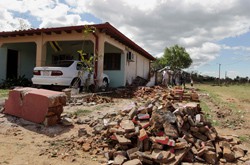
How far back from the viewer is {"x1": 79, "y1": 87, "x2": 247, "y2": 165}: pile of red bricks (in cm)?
398

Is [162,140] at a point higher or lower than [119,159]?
higher

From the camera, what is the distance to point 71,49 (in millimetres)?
15812

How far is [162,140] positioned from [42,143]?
2256 mm

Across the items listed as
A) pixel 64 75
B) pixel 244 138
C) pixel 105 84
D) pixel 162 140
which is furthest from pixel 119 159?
pixel 105 84

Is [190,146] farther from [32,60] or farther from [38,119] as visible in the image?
[32,60]

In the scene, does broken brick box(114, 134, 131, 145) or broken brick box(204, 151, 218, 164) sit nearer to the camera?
broken brick box(204, 151, 218, 164)

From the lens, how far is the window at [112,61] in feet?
48.8

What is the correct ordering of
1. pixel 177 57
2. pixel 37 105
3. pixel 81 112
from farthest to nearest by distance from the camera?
pixel 177 57 → pixel 81 112 → pixel 37 105

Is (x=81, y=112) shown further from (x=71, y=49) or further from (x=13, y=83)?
(x=71, y=49)

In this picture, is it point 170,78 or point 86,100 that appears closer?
point 86,100

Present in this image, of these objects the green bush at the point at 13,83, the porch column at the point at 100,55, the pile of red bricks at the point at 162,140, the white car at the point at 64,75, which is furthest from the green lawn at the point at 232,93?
the green bush at the point at 13,83

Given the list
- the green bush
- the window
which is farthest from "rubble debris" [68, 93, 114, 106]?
the green bush

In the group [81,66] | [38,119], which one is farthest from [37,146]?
[81,66]

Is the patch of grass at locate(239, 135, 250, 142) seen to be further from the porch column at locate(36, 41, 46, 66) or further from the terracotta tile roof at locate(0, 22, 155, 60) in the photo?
the porch column at locate(36, 41, 46, 66)
